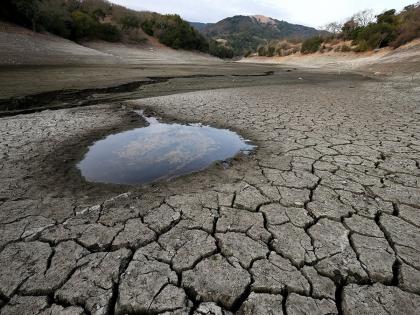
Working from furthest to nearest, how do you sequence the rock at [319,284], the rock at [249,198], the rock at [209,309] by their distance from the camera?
the rock at [249,198] → the rock at [319,284] → the rock at [209,309]

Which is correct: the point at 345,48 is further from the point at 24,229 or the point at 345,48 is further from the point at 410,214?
the point at 24,229

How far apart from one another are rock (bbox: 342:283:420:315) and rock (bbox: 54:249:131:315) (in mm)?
1371

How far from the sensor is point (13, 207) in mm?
2479

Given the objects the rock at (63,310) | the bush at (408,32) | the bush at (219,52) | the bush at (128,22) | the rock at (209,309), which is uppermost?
the bush at (128,22)

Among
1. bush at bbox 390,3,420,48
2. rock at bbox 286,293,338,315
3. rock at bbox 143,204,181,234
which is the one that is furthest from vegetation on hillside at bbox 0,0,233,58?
rock at bbox 286,293,338,315

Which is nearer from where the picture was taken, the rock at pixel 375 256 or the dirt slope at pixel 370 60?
the rock at pixel 375 256

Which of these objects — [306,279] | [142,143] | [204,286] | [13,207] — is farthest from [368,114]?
[13,207]

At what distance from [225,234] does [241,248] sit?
188 millimetres

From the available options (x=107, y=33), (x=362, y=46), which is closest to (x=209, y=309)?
(x=362, y=46)

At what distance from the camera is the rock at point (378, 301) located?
1493 millimetres

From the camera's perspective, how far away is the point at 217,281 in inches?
66.2

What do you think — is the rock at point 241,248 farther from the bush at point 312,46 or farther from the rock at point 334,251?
the bush at point 312,46

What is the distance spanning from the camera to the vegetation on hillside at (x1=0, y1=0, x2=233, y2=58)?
24.8m

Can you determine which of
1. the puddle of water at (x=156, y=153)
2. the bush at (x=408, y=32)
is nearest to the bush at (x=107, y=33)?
the bush at (x=408, y=32)
